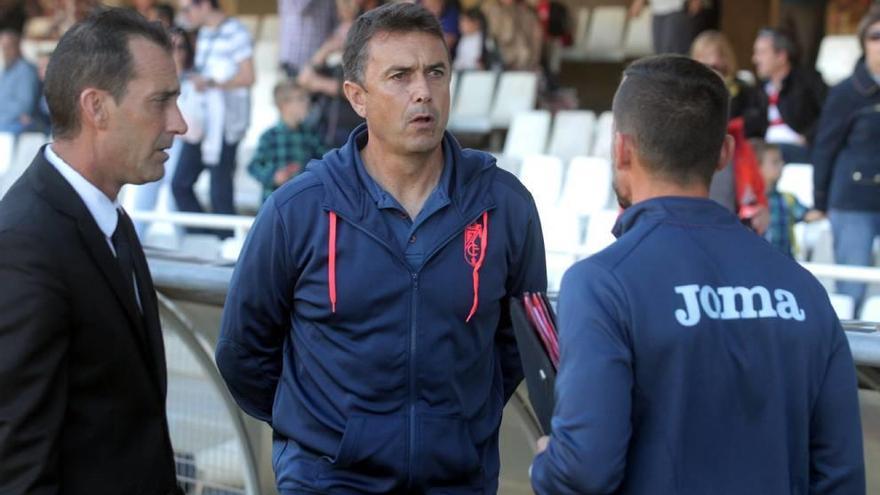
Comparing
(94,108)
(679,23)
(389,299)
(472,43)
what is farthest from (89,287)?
(472,43)

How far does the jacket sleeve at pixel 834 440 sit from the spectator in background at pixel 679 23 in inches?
357

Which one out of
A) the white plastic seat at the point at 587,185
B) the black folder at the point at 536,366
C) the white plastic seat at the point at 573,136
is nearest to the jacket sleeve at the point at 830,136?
the white plastic seat at the point at 587,185

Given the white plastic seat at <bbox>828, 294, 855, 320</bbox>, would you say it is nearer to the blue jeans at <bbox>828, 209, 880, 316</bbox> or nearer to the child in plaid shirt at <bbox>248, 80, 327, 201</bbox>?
the blue jeans at <bbox>828, 209, 880, 316</bbox>

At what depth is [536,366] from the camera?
8.54ft

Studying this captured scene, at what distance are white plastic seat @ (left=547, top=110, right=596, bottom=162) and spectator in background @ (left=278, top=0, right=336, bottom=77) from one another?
2069mm

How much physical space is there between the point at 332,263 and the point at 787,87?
20.6 feet

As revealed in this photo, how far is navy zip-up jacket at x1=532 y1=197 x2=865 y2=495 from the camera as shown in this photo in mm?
2322

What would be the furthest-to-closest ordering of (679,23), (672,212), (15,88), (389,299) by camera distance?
(15,88)
(679,23)
(389,299)
(672,212)

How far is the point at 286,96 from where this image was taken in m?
9.27

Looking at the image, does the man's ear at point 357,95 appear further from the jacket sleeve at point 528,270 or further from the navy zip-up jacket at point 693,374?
the navy zip-up jacket at point 693,374

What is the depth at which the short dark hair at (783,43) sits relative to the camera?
8.55 meters

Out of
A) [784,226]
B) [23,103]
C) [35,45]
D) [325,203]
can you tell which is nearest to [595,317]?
[325,203]

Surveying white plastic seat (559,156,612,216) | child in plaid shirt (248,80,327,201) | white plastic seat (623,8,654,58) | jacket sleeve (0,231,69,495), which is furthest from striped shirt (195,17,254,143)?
jacket sleeve (0,231,69,495)

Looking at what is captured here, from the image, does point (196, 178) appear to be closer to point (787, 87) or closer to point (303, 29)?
point (303, 29)
